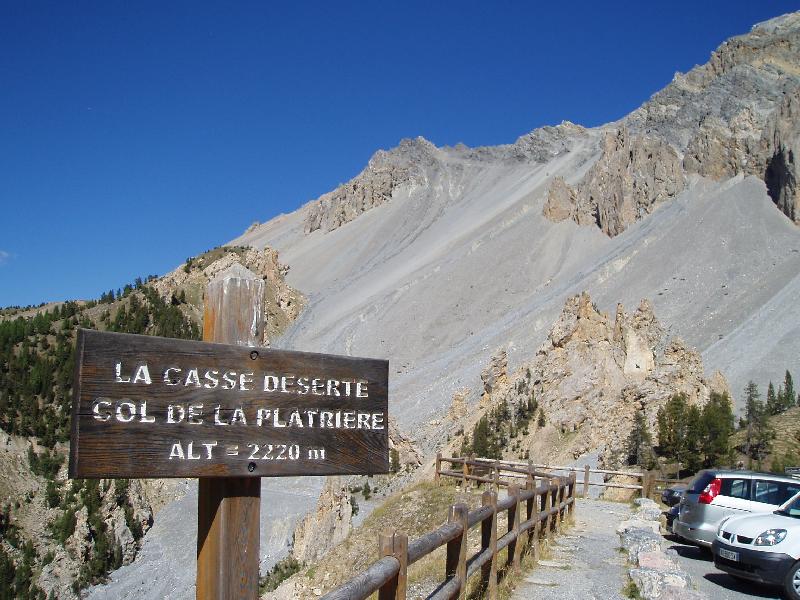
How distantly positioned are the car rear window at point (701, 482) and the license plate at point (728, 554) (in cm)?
304

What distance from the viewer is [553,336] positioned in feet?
114

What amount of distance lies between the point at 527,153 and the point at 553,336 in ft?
450

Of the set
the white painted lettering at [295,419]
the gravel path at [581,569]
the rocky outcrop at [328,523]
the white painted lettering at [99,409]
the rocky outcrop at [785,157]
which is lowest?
the rocky outcrop at [328,523]

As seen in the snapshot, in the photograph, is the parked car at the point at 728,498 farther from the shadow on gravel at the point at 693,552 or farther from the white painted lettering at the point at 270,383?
the white painted lettering at the point at 270,383

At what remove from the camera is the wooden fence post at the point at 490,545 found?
737 centimetres

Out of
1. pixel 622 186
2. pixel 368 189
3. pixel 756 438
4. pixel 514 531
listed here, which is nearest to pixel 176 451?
pixel 514 531

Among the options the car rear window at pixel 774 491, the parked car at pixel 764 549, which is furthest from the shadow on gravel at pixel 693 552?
the parked car at pixel 764 549

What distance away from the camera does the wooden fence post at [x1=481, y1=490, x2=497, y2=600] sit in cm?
737

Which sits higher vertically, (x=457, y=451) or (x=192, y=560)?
(x=457, y=451)

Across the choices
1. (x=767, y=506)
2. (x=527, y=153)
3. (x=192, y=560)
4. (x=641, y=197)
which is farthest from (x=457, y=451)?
(x=527, y=153)

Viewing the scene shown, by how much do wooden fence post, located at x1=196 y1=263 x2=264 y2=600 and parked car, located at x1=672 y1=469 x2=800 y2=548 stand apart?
10308 mm

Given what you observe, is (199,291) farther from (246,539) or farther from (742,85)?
(742,85)

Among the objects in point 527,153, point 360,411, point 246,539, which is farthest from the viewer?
point 527,153

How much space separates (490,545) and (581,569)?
119 inches
